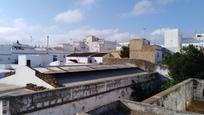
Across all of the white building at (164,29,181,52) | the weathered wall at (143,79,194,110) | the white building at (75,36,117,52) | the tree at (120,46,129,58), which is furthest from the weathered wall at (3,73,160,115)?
the white building at (75,36,117,52)

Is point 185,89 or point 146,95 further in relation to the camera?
point 146,95

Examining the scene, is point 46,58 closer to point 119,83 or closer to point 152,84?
point 152,84

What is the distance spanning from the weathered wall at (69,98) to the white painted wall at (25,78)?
188 cm

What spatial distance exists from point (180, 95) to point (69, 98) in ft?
23.0

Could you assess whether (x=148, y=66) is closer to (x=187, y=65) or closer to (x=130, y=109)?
(x=187, y=65)

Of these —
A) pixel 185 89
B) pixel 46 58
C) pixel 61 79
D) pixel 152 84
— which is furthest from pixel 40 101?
pixel 46 58

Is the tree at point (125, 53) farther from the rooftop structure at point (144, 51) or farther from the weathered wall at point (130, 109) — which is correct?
the weathered wall at point (130, 109)

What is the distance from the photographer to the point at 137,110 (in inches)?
364

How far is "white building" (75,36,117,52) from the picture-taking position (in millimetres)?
70188

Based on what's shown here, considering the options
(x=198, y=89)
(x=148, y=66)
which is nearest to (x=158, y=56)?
(x=148, y=66)

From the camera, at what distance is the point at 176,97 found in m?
14.4

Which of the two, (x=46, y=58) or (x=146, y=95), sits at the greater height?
(x=46, y=58)

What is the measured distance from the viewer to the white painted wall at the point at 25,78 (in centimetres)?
1464

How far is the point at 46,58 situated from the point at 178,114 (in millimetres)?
24026
